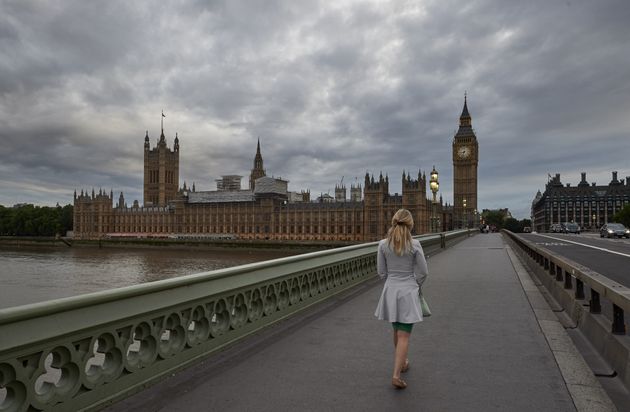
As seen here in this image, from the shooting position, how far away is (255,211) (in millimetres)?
147750

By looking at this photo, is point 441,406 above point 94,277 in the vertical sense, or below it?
above

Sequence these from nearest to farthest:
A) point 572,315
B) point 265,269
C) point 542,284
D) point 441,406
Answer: point 441,406, point 265,269, point 572,315, point 542,284

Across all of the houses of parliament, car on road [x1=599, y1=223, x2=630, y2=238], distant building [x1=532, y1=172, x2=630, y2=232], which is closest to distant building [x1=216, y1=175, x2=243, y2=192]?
the houses of parliament

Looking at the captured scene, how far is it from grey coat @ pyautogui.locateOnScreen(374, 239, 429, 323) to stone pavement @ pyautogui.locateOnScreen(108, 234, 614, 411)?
27.4 inches

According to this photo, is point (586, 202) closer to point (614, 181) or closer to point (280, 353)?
point (614, 181)

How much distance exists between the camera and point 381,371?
17.6 feet

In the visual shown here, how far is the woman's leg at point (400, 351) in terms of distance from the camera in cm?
487

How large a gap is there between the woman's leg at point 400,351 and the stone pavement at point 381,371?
8.0 inches

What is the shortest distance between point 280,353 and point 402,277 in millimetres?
1921

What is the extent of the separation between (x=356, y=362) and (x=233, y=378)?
1.49 metres

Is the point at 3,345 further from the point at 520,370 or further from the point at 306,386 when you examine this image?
the point at 520,370

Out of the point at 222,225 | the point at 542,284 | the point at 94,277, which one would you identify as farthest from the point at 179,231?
the point at 542,284

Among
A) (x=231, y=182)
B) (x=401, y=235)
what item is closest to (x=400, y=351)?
(x=401, y=235)

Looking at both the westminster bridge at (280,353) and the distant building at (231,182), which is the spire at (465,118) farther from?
the westminster bridge at (280,353)
